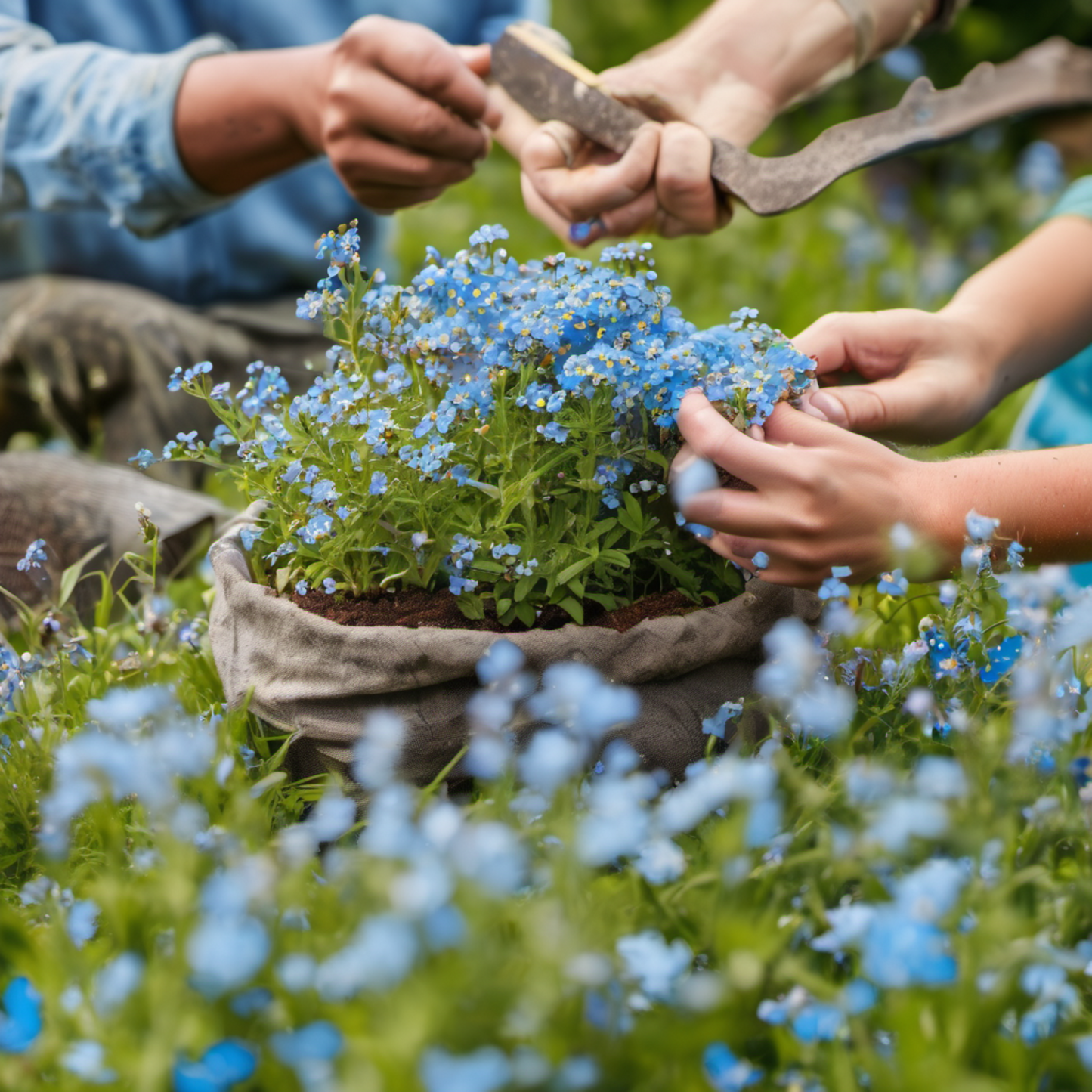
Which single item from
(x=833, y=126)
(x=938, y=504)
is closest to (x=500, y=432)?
(x=938, y=504)

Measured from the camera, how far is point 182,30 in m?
3.34

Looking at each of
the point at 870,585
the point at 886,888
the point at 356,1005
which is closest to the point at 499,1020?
the point at 356,1005

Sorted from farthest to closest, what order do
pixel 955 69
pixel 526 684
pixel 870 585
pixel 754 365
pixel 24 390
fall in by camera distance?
pixel 955 69, pixel 24 390, pixel 870 585, pixel 754 365, pixel 526 684

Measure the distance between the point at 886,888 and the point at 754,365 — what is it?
2.31ft

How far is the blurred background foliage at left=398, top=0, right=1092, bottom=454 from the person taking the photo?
4.42 m

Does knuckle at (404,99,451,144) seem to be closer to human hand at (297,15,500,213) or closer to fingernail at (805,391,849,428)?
human hand at (297,15,500,213)

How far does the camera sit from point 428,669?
1.36m

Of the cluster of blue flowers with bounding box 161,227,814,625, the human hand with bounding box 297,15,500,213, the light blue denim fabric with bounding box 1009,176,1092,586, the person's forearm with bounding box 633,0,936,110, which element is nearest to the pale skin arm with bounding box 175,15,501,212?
the human hand with bounding box 297,15,500,213

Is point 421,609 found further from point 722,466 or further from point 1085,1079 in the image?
point 1085,1079

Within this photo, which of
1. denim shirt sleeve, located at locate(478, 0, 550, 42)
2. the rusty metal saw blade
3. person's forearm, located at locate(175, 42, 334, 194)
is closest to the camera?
the rusty metal saw blade

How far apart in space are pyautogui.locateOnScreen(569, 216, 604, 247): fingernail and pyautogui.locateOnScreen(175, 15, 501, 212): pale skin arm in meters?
0.35

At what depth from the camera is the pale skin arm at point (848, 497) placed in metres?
1.34

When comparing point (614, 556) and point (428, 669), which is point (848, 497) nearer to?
point (614, 556)

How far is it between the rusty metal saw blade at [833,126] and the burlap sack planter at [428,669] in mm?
715
